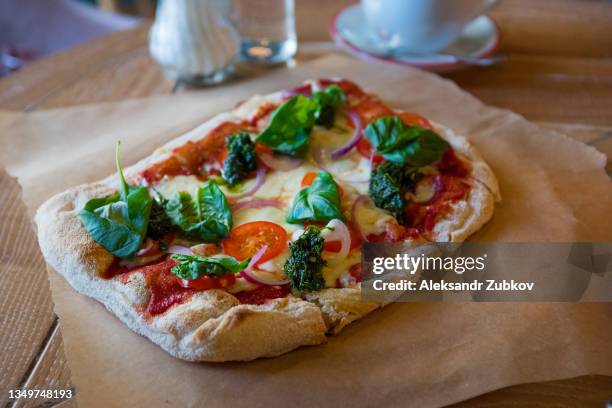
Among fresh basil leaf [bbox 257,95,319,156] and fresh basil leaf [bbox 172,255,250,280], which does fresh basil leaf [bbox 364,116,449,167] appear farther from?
fresh basil leaf [bbox 172,255,250,280]

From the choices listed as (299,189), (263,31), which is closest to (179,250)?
(299,189)

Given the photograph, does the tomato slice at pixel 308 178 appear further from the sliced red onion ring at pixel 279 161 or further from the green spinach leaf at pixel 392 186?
the green spinach leaf at pixel 392 186

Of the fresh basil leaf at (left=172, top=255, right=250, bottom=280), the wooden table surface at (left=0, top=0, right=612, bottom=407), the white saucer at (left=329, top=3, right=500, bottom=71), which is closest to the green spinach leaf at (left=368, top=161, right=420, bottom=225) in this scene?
the fresh basil leaf at (left=172, top=255, right=250, bottom=280)

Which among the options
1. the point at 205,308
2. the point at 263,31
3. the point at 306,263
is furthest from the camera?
the point at 263,31

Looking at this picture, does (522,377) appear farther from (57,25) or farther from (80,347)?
(57,25)

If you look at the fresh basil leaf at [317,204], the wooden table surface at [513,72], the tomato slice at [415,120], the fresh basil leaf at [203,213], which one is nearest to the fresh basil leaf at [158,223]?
the fresh basil leaf at [203,213]

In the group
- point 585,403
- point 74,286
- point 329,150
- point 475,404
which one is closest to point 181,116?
point 329,150

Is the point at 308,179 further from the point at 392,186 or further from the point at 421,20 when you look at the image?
the point at 421,20
